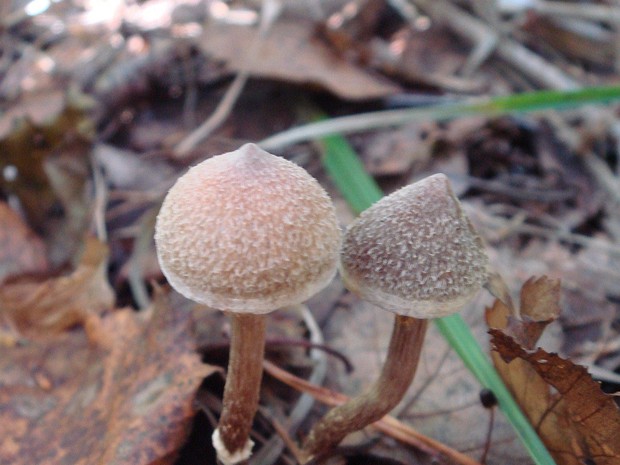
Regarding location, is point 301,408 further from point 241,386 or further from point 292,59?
point 292,59

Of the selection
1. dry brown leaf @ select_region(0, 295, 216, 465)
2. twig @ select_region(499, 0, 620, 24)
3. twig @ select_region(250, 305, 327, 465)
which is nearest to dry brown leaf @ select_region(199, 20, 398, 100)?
twig @ select_region(499, 0, 620, 24)

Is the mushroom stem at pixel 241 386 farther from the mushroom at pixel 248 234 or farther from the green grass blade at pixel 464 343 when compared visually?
the green grass blade at pixel 464 343

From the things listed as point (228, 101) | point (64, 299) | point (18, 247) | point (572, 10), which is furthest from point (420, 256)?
point (572, 10)

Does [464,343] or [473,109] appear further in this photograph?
[473,109]

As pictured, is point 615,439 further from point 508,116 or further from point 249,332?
point 508,116

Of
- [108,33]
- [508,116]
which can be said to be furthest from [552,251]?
[108,33]

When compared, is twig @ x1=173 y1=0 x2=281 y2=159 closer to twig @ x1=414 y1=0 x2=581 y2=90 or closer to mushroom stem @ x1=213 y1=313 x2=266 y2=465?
twig @ x1=414 y1=0 x2=581 y2=90
